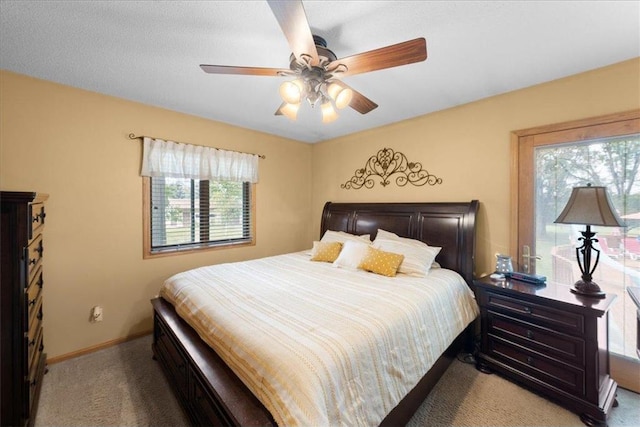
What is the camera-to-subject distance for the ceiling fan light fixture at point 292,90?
1.57 metres

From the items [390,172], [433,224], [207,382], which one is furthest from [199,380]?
[390,172]

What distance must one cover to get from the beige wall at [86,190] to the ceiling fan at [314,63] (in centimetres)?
171

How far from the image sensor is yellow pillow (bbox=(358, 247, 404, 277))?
7.79ft

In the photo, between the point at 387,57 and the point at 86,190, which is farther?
the point at 86,190

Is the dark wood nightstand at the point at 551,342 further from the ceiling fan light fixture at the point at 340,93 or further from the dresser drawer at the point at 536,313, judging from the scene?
the ceiling fan light fixture at the point at 340,93

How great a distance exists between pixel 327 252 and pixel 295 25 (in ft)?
7.36

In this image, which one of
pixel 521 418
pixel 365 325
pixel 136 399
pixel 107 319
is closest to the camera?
pixel 365 325

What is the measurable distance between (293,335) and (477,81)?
2.52 m

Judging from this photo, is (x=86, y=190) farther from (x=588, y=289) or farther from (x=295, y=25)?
(x=588, y=289)

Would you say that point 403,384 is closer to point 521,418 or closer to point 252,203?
point 521,418

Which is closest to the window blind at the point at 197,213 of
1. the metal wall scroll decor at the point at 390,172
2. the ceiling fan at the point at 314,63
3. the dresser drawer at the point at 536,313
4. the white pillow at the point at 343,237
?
the white pillow at the point at 343,237

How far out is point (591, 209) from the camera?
1753 millimetres

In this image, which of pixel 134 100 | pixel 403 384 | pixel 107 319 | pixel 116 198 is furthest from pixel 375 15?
pixel 107 319

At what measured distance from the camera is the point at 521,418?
169 cm
